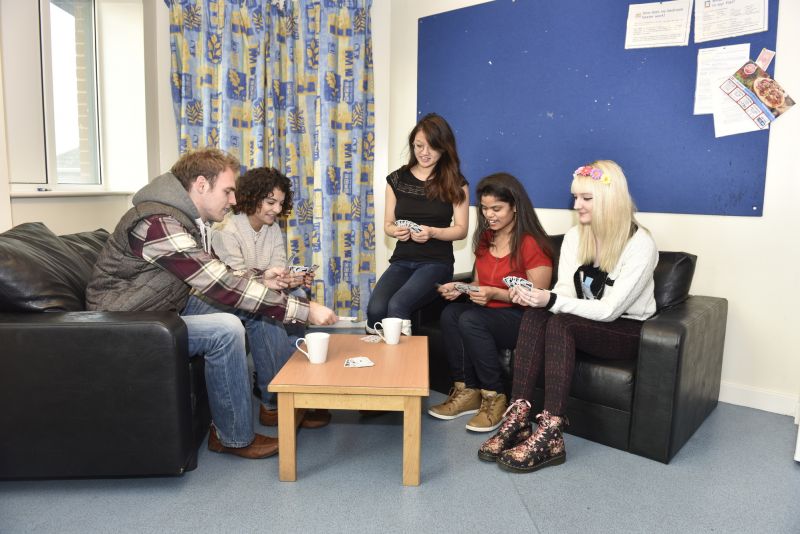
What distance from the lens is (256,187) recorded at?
2803 mm

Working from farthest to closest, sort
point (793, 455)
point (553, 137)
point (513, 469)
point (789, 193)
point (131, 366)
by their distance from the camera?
1. point (553, 137)
2. point (789, 193)
3. point (793, 455)
4. point (513, 469)
5. point (131, 366)

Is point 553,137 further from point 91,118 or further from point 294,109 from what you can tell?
point 91,118

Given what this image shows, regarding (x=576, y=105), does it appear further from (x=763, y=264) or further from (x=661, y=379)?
(x=661, y=379)

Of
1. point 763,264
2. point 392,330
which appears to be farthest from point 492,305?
point 763,264

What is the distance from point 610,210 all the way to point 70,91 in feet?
10.4

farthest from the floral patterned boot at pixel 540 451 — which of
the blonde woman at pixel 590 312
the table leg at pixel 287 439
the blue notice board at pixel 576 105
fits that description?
the blue notice board at pixel 576 105

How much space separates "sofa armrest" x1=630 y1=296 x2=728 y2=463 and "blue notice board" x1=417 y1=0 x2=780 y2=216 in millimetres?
845

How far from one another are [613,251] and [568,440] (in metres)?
0.78

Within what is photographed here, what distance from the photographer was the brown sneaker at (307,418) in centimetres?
257

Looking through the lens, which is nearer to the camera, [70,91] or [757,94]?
[757,94]

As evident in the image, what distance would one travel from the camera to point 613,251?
7.96 ft

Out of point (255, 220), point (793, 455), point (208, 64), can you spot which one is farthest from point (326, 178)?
point (793, 455)

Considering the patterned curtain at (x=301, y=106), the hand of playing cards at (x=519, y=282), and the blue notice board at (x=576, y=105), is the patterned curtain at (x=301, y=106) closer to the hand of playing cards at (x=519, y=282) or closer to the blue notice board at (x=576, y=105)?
the blue notice board at (x=576, y=105)

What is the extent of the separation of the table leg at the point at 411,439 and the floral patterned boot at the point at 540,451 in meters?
0.35
